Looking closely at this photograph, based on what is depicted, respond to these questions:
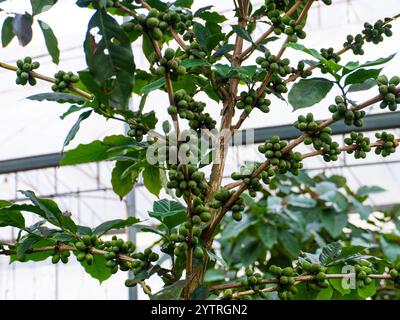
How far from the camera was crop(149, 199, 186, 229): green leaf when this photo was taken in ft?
3.06

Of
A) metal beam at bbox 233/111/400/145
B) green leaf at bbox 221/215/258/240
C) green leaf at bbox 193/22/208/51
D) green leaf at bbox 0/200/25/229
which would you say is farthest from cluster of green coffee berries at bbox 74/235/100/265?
metal beam at bbox 233/111/400/145

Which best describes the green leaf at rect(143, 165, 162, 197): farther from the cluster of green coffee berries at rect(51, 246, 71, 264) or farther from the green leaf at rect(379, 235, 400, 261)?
the green leaf at rect(379, 235, 400, 261)

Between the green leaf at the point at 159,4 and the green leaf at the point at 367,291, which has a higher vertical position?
the green leaf at the point at 159,4

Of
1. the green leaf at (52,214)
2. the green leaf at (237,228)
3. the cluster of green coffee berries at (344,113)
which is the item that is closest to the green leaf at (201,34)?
the cluster of green coffee berries at (344,113)

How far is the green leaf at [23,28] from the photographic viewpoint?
958 millimetres

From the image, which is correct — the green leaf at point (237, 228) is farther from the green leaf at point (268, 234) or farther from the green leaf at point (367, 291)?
the green leaf at point (367, 291)

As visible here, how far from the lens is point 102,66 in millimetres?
753

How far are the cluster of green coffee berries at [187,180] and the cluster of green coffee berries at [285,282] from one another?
0.54 feet

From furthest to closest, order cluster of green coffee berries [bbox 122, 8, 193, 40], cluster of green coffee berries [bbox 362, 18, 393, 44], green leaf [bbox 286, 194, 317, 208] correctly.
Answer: green leaf [bbox 286, 194, 317, 208] → cluster of green coffee berries [bbox 362, 18, 393, 44] → cluster of green coffee berries [bbox 122, 8, 193, 40]

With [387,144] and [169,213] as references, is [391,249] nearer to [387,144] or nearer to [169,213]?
[387,144]

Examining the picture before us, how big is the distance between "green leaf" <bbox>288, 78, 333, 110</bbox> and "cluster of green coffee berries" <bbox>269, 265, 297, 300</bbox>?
22 cm

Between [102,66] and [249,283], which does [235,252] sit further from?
[102,66]

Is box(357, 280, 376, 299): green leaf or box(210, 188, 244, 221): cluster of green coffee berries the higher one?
box(210, 188, 244, 221): cluster of green coffee berries
